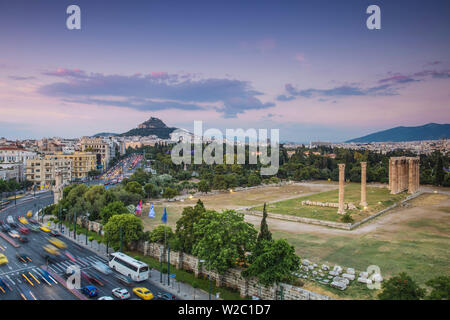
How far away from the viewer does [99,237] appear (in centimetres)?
3597

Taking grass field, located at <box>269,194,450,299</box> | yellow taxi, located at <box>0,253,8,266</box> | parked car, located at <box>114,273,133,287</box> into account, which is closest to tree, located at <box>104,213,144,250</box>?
parked car, located at <box>114,273,133,287</box>

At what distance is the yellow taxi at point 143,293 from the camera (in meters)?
21.3

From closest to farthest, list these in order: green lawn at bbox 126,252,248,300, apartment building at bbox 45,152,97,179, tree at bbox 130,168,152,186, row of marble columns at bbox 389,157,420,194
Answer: green lawn at bbox 126,252,248,300 → row of marble columns at bbox 389,157,420,194 → tree at bbox 130,168,152,186 → apartment building at bbox 45,152,97,179

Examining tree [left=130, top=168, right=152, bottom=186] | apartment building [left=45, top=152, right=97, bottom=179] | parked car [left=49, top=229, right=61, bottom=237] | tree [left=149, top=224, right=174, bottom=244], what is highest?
apartment building [left=45, top=152, right=97, bottom=179]

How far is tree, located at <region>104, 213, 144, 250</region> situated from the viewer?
30312 mm

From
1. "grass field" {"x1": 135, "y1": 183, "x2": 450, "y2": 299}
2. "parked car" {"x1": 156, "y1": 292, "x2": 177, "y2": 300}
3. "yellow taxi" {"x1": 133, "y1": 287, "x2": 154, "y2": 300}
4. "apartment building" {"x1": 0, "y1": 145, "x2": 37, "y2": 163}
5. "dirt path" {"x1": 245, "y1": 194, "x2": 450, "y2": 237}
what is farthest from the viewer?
"apartment building" {"x1": 0, "y1": 145, "x2": 37, "y2": 163}

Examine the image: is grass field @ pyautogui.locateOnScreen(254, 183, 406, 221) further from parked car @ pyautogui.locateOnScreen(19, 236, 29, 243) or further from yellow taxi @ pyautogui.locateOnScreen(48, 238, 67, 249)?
parked car @ pyautogui.locateOnScreen(19, 236, 29, 243)

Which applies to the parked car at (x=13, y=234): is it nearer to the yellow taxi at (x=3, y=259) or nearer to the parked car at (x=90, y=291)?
the yellow taxi at (x=3, y=259)

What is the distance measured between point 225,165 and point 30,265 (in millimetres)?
68864

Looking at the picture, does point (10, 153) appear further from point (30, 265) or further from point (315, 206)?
point (315, 206)

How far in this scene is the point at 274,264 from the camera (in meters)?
20.0

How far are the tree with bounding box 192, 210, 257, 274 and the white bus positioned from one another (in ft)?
15.0

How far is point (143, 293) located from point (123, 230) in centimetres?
1028

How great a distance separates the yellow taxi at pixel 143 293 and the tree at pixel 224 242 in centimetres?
425
